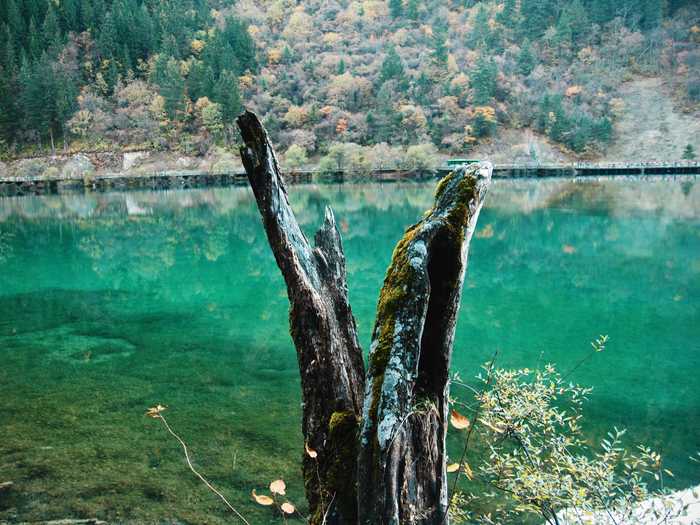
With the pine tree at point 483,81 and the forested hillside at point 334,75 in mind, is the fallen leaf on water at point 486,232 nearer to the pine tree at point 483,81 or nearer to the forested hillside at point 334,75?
the forested hillside at point 334,75

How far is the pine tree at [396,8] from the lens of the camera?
14120 cm

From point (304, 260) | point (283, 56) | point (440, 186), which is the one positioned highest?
point (283, 56)

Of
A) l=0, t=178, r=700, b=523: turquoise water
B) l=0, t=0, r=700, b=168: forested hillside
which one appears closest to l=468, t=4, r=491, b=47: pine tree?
l=0, t=0, r=700, b=168: forested hillside

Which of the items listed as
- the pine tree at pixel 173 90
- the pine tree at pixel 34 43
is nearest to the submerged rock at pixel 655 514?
the pine tree at pixel 173 90

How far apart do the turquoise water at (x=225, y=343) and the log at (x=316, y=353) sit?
3014mm

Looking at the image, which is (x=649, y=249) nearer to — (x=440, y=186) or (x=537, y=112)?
(x=440, y=186)

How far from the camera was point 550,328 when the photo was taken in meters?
13.8

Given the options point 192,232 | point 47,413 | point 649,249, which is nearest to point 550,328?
point 47,413

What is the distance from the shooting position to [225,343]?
12.6 meters

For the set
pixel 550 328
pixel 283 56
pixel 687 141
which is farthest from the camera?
pixel 283 56

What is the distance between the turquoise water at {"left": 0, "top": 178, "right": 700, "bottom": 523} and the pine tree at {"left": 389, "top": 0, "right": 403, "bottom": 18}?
127 meters

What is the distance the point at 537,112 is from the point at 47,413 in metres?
102

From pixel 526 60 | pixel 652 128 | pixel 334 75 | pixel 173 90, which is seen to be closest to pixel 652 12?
pixel 526 60

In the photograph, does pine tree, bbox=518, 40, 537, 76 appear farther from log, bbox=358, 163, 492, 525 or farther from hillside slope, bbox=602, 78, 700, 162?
log, bbox=358, 163, 492, 525
